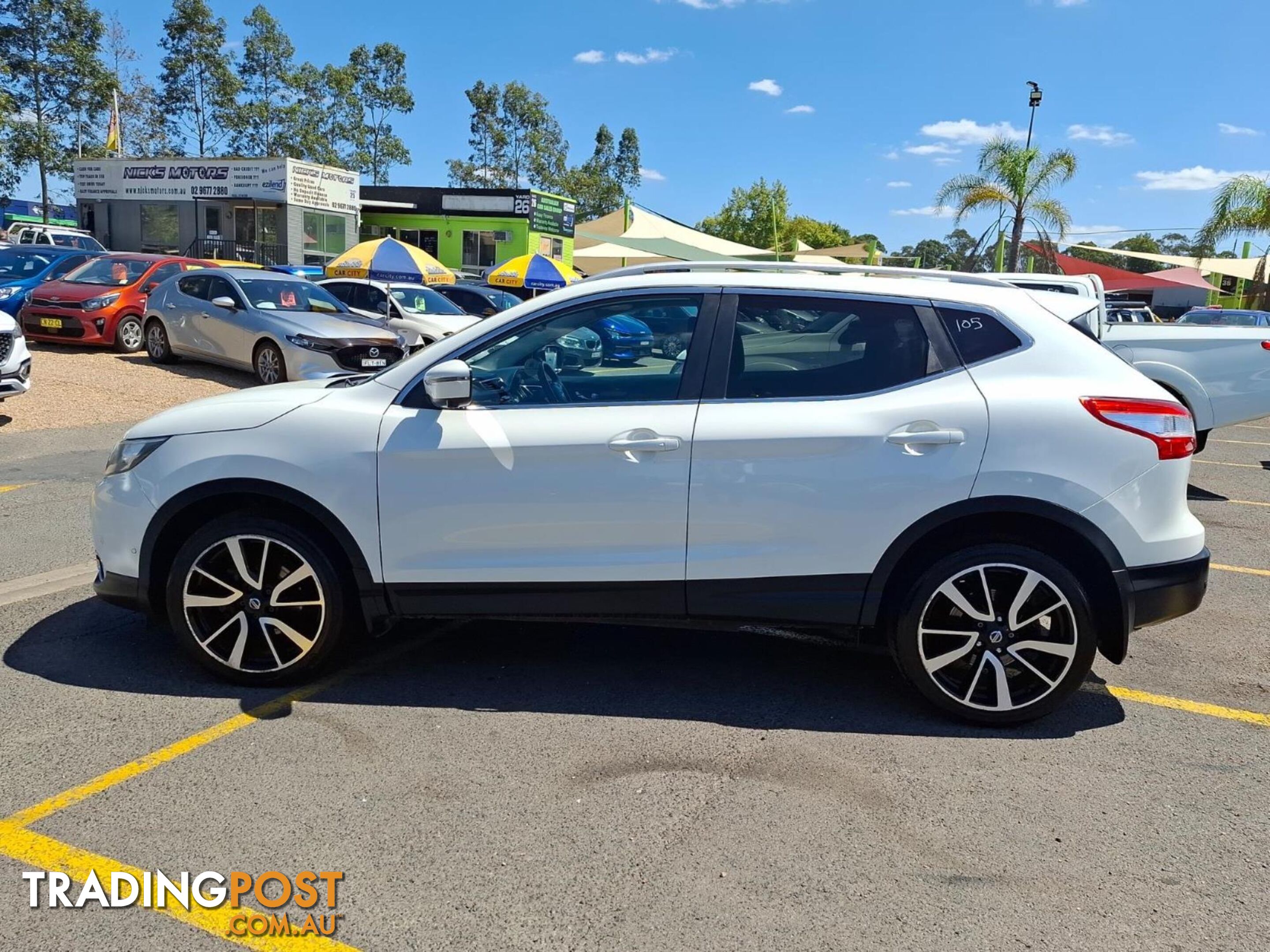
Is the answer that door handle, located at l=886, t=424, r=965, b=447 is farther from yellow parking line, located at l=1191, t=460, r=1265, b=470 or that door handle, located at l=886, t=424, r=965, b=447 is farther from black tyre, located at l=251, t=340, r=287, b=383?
black tyre, located at l=251, t=340, r=287, b=383

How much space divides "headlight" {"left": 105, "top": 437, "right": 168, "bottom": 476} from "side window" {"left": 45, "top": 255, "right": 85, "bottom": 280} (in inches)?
603

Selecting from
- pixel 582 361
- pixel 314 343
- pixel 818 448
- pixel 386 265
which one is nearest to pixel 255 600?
pixel 582 361

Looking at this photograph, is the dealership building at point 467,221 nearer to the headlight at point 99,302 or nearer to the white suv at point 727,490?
the headlight at point 99,302

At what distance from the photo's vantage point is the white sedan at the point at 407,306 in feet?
53.8

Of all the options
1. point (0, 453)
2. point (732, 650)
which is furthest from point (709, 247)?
point (732, 650)

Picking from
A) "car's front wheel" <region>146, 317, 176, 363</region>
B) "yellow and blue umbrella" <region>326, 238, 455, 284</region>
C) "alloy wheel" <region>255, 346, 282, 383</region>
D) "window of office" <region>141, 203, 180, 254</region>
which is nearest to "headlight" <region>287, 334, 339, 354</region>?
"alloy wheel" <region>255, 346, 282, 383</region>

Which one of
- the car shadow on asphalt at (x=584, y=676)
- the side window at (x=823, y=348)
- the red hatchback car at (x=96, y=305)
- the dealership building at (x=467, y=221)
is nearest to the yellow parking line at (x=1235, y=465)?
the car shadow on asphalt at (x=584, y=676)

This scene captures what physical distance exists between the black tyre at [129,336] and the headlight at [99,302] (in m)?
0.32

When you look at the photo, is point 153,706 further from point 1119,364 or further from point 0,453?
point 0,453

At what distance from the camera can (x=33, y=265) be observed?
706 inches

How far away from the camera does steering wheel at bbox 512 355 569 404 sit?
4.04 metres

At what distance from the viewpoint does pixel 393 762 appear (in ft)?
11.8

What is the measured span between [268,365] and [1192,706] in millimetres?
12261

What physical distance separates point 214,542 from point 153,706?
27.5 inches
